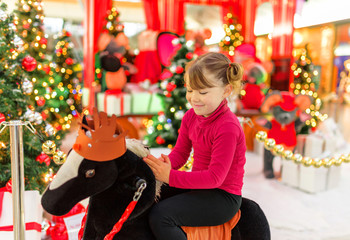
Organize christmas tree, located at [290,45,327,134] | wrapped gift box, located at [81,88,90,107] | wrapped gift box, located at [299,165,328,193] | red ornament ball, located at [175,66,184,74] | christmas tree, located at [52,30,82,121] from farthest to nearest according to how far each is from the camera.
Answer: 1. wrapped gift box, located at [81,88,90,107]
2. christmas tree, located at [52,30,82,121]
3. christmas tree, located at [290,45,327,134]
4. red ornament ball, located at [175,66,184,74]
5. wrapped gift box, located at [299,165,328,193]

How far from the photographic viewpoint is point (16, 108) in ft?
8.25

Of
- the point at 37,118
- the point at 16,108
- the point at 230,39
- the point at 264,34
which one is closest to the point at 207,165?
the point at 37,118

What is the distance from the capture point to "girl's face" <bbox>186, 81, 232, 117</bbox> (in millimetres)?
1368

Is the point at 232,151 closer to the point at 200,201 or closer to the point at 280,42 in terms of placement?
the point at 200,201

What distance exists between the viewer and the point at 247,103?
18.3 ft

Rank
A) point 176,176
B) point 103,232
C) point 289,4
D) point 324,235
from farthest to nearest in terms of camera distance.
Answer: point 289,4
point 324,235
point 176,176
point 103,232

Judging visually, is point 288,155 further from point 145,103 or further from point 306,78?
point 145,103

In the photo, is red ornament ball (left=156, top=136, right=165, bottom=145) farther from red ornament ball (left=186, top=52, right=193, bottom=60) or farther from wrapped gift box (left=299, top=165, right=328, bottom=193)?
wrapped gift box (left=299, top=165, right=328, bottom=193)

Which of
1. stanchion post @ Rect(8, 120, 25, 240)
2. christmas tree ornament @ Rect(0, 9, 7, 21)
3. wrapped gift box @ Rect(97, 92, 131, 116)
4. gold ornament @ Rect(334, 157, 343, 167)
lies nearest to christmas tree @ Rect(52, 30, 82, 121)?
wrapped gift box @ Rect(97, 92, 131, 116)

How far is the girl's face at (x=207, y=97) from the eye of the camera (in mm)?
1368

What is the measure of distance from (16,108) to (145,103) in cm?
320

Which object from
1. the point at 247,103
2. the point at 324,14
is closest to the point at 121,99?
the point at 247,103

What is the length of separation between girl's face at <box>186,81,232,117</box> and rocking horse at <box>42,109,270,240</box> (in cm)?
30

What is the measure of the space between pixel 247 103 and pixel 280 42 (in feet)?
7.71
